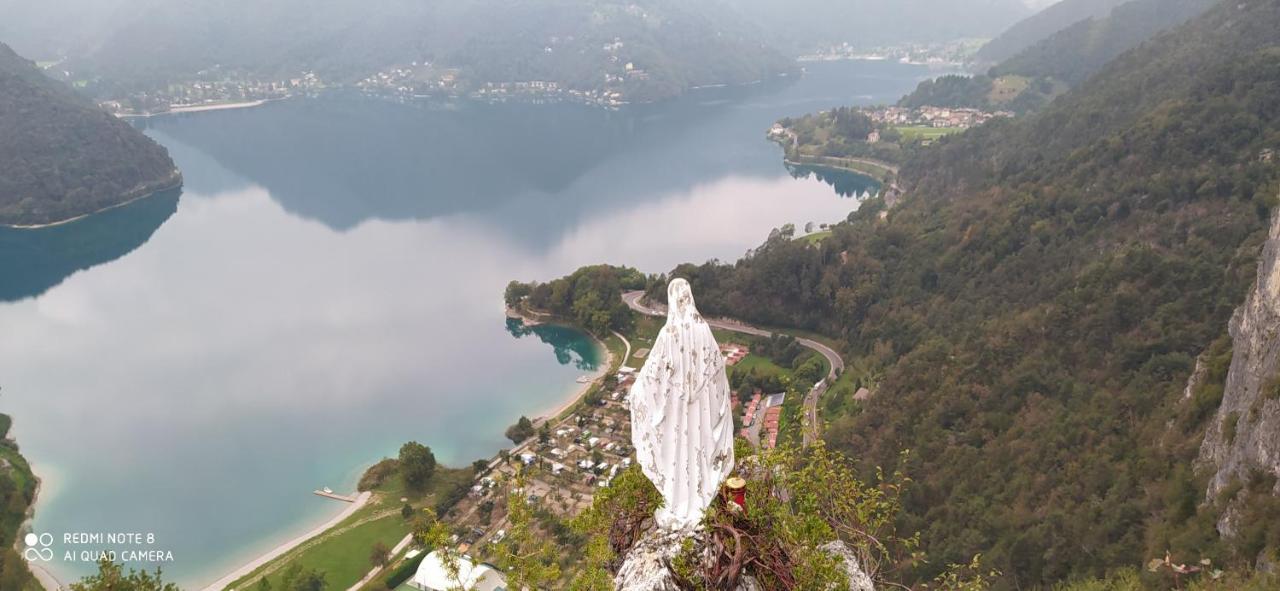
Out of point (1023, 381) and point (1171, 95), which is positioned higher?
point (1171, 95)

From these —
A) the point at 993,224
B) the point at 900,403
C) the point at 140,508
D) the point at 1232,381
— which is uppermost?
the point at 1232,381

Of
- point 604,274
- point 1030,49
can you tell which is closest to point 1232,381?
point 604,274

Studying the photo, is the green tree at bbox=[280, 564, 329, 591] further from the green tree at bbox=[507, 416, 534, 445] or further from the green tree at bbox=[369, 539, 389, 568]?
the green tree at bbox=[507, 416, 534, 445]

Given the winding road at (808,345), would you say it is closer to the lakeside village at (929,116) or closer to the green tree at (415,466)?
the green tree at (415,466)

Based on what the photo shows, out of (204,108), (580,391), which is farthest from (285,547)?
(204,108)

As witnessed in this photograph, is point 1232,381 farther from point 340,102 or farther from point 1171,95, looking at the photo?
point 340,102

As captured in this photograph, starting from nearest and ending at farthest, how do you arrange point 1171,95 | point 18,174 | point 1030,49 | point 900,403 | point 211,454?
1. point 900,403
2. point 211,454
3. point 1171,95
4. point 18,174
5. point 1030,49

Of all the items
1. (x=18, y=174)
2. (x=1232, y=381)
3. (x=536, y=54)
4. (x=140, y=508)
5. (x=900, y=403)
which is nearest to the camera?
(x=1232, y=381)

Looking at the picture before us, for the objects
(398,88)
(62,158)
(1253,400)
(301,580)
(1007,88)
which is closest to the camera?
(1253,400)

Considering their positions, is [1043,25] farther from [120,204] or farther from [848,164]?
[120,204]
